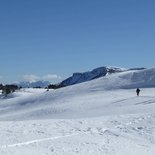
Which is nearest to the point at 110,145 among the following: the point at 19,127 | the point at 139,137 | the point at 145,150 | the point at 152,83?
the point at 145,150

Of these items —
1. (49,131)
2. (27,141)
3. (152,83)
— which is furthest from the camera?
(152,83)

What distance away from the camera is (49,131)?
21.7m

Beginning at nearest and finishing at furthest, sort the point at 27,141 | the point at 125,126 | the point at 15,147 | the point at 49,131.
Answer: the point at 15,147
the point at 27,141
the point at 49,131
the point at 125,126

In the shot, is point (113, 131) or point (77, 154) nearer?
point (77, 154)

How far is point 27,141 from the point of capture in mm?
18469

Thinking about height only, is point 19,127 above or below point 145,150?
above

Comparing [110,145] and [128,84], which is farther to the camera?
[128,84]

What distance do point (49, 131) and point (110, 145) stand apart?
12.3 ft

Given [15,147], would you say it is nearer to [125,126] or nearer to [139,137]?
[139,137]

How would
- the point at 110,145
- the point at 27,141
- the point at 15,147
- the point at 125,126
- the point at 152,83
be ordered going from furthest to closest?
the point at 152,83 → the point at 125,126 → the point at 110,145 → the point at 27,141 → the point at 15,147

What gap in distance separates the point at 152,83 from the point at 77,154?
7278 centimetres

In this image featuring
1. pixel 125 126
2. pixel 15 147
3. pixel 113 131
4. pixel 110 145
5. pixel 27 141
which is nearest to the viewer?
pixel 15 147

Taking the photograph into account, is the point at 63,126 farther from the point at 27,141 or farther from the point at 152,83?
the point at 152,83

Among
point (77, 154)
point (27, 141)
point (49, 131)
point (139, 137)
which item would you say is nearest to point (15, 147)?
point (27, 141)
